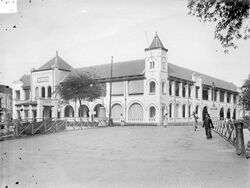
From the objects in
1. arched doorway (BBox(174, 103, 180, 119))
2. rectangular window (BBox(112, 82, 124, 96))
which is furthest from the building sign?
arched doorway (BBox(174, 103, 180, 119))

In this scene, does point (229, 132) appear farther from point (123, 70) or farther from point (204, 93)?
point (204, 93)

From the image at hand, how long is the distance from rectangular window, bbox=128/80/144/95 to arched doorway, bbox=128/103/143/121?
1271 millimetres

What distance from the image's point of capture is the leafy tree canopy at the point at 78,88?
2805 centimetres

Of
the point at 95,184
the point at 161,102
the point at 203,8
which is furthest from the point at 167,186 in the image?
the point at 161,102

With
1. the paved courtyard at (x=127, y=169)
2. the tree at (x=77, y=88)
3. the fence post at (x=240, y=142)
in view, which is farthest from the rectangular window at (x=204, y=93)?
the fence post at (x=240, y=142)

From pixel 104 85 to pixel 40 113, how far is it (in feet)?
25.4

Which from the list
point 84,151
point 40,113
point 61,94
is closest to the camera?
point 84,151

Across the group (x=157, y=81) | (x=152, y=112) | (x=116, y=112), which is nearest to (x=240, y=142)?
(x=152, y=112)

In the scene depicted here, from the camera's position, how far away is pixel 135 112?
3016 centimetres

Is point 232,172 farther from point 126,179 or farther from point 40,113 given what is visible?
point 40,113

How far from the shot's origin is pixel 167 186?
573 cm

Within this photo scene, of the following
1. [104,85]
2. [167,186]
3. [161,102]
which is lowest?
[167,186]

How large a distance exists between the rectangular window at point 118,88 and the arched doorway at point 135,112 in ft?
6.90

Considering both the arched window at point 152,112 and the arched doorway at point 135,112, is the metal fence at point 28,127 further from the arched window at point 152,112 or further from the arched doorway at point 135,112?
the arched window at point 152,112
